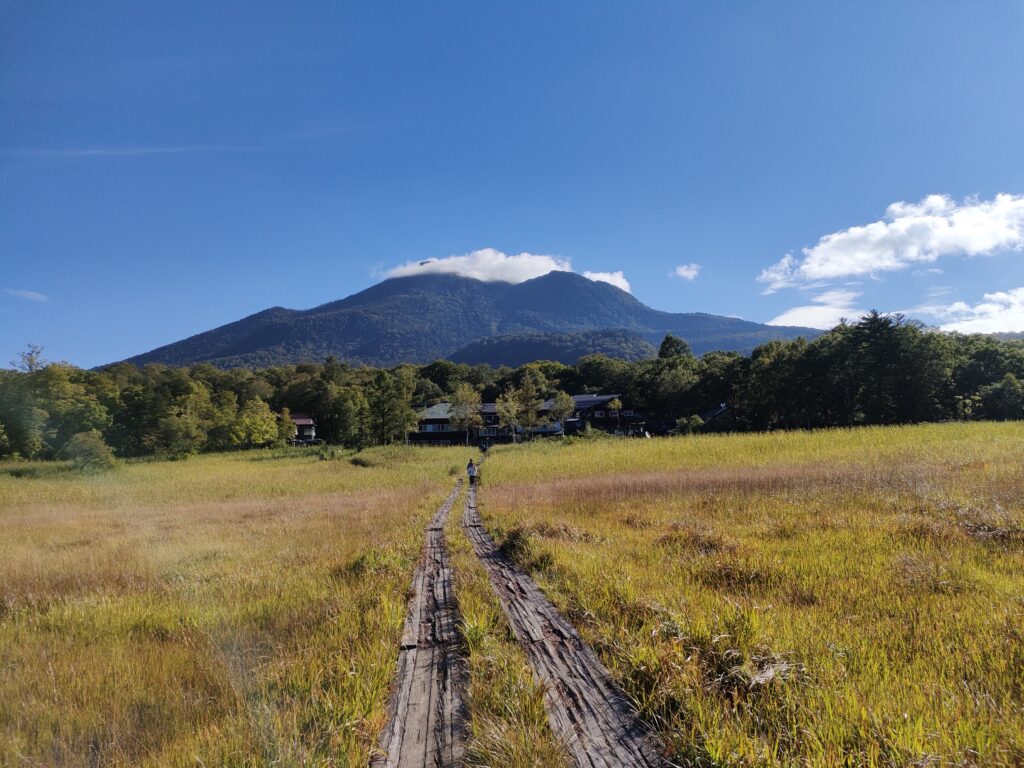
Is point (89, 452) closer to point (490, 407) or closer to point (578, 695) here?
point (578, 695)

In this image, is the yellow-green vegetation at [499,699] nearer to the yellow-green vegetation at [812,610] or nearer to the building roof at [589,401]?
the yellow-green vegetation at [812,610]

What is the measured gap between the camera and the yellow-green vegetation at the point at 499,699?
9.91 ft

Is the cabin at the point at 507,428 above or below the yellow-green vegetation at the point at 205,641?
below

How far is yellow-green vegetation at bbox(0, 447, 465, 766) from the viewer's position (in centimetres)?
341

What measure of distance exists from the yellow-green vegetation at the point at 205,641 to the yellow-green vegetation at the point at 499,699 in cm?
85

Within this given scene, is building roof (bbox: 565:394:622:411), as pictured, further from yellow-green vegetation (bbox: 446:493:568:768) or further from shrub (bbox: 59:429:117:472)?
yellow-green vegetation (bbox: 446:493:568:768)

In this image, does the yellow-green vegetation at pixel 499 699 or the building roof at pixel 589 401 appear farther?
the building roof at pixel 589 401

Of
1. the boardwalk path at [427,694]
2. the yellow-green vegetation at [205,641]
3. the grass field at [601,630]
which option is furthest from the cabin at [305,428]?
the boardwalk path at [427,694]

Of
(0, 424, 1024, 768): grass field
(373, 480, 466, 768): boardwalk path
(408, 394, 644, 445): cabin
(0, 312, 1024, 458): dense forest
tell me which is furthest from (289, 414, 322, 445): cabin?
(373, 480, 466, 768): boardwalk path

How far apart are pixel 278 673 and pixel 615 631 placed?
3509 mm

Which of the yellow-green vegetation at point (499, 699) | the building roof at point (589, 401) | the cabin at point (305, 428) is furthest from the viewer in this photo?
the cabin at point (305, 428)

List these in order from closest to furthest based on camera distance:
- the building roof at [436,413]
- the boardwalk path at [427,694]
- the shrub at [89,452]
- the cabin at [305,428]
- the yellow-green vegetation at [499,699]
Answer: the yellow-green vegetation at [499,699], the boardwalk path at [427,694], the shrub at [89,452], the building roof at [436,413], the cabin at [305,428]

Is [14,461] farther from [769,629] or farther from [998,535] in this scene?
[998,535]

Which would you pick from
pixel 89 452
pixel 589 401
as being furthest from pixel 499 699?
pixel 589 401
